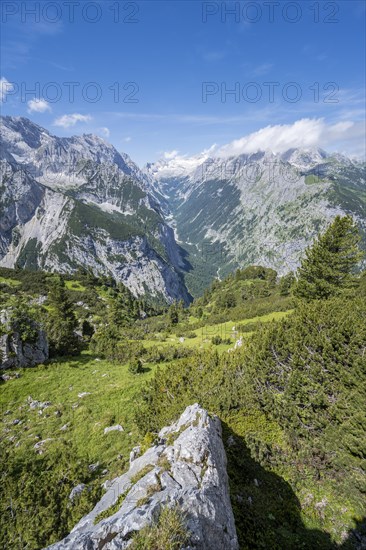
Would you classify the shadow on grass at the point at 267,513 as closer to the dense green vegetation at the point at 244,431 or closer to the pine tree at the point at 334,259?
the dense green vegetation at the point at 244,431

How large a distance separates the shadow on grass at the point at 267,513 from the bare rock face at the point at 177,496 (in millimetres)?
1304

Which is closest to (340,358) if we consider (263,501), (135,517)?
(263,501)

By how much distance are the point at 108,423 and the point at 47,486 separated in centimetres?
509

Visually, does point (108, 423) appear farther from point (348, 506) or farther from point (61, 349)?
point (61, 349)

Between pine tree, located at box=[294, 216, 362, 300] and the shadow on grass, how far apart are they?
2477cm

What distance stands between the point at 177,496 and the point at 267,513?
587 cm

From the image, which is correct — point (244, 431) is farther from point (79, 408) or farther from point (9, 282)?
point (9, 282)

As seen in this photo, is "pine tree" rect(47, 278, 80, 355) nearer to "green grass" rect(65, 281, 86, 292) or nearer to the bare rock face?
the bare rock face

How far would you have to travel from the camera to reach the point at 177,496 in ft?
24.0

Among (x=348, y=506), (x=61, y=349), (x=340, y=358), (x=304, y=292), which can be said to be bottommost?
(x=348, y=506)

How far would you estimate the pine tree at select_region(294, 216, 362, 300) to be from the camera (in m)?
31.9

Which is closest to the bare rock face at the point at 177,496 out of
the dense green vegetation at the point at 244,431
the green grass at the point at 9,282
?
the dense green vegetation at the point at 244,431

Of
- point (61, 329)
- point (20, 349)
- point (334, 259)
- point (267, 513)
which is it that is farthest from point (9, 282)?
point (267, 513)

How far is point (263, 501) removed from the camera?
36.2ft
